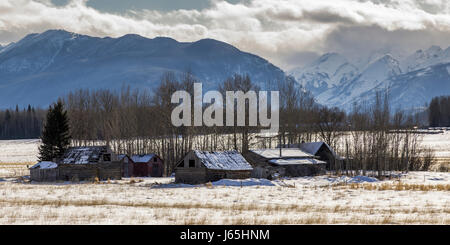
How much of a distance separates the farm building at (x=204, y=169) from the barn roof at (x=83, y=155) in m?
10.7

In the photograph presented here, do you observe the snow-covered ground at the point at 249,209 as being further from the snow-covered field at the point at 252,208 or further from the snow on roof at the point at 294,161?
the snow on roof at the point at 294,161

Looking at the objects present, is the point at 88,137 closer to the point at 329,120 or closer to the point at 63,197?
the point at 329,120

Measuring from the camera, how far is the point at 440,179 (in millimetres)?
56156

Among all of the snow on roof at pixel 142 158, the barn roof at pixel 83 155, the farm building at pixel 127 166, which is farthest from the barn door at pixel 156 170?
the barn roof at pixel 83 155

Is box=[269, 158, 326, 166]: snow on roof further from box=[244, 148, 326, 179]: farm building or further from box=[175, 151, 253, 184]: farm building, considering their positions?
box=[175, 151, 253, 184]: farm building

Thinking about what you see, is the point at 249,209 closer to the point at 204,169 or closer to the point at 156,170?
the point at 204,169

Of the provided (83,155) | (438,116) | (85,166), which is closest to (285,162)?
(85,166)

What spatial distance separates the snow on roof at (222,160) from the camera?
55.4m

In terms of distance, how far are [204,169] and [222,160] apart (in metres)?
3.11

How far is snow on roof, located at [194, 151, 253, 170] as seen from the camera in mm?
55375

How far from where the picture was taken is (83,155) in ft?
201
